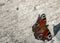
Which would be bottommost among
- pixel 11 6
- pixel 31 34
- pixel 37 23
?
pixel 31 34

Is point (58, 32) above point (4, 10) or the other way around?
the other way around

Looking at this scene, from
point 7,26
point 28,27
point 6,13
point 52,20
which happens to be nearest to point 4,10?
point 6,13

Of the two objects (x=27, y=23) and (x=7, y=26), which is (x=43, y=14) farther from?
(x=7, y=26)

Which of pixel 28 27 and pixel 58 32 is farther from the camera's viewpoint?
pixel 28 27
